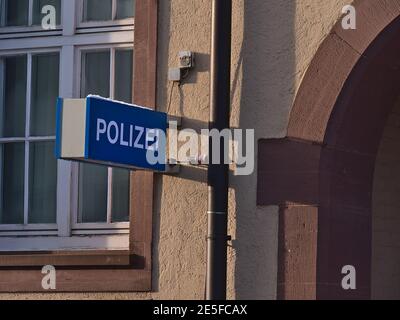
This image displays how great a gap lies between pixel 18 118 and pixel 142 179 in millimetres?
1404

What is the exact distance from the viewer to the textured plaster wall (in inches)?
384

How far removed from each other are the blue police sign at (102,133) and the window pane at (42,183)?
1.37m

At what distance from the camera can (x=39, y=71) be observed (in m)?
10.2

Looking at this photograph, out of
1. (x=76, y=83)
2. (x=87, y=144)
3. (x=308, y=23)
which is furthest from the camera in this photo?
(x=76, y=83)

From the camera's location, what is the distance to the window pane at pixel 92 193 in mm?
9852

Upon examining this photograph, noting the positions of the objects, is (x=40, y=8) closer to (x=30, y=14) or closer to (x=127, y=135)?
(x=30, y=14)

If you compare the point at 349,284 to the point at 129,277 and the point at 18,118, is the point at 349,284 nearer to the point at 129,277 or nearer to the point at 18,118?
the point at 129,277

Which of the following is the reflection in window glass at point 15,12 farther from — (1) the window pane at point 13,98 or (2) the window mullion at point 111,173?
(2) the window mullion at point 111,173

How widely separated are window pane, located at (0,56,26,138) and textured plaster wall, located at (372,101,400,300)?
9.29ft

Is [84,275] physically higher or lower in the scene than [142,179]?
lower

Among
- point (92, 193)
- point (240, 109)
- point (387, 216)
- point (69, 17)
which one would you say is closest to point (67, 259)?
point (92, 193)

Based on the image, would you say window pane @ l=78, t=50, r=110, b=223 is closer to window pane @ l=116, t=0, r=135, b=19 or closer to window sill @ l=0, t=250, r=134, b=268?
window pane @ l=116, t=0, r=135, b=19

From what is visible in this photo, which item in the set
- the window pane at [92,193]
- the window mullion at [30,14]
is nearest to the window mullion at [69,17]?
the window mullion at [30,14]
